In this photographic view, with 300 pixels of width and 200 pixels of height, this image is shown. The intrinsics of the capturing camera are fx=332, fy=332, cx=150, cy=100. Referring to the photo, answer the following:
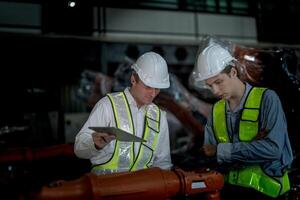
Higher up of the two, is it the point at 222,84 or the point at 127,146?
the point at 222,84

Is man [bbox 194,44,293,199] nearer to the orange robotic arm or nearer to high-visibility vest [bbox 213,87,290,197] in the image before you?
high-visibility vest [bbox 213,87,290,197]

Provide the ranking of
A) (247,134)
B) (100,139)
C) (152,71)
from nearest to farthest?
(100,139), (247,134), (152,71)

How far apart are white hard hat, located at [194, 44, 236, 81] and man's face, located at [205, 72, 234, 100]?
0.05 metres

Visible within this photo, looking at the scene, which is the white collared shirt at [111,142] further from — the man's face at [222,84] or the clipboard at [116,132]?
the man's face at [222,84]

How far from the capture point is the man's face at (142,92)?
2.96 m

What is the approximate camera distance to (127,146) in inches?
111

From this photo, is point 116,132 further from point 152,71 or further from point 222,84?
point 222,84

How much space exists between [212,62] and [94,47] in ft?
17.7

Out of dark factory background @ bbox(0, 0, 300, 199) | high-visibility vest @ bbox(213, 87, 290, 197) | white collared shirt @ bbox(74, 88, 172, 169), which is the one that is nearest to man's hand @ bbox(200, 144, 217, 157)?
high-visibility vest @ bbox(213, 87, 290, 197)

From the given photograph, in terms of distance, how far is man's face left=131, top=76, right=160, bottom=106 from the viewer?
2.96 m

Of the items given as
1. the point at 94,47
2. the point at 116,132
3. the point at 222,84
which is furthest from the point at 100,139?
the point at 94,47

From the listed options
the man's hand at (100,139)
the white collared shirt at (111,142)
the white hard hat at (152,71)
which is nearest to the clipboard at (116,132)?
the man's hand at (100,139)

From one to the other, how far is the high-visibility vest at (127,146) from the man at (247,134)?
0.49 meters

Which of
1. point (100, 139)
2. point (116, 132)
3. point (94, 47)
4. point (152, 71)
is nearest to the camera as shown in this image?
point (116, 132)
